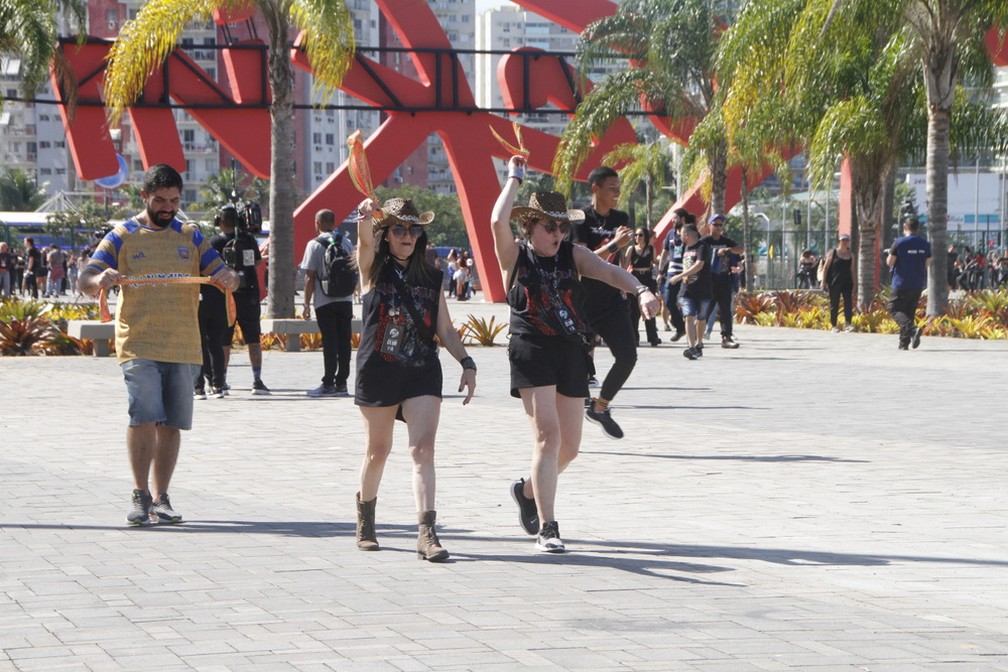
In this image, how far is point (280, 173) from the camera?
71.7 ft

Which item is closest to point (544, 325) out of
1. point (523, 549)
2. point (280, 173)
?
point (523, 549)

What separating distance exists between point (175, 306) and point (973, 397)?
8.30 metres

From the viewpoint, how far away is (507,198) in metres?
6.89

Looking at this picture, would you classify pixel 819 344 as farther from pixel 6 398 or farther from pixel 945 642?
pixel 945 642

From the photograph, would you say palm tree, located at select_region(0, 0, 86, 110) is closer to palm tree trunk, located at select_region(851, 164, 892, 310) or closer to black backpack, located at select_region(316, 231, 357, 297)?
black backpack, located at select_region(316, 231, 357, 297)

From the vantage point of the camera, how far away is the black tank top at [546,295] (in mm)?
6977

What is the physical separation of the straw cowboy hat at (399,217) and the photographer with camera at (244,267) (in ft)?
22.7

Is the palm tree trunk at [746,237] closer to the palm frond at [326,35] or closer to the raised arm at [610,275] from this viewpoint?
the palm frond at [326,35]

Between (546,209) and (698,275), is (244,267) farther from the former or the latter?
(546,209)

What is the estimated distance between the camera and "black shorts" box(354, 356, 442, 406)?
6.69 metres

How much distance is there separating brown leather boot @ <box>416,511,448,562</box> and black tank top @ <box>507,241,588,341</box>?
3.16 ft

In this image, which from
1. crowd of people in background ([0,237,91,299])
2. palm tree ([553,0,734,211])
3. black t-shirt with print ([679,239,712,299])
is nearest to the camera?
black t-shirt with print ([679,239,712,299])

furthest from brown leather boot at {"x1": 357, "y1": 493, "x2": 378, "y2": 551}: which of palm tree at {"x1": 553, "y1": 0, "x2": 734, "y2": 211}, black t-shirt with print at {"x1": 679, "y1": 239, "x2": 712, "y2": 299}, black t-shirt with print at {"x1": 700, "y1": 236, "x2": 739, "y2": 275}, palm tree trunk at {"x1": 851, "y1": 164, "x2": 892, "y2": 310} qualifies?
palm tree at {"x1": 553, "y1": 0, "x2": 734, "y2": 211}

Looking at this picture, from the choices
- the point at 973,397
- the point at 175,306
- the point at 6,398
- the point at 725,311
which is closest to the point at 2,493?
the point at 175,306
